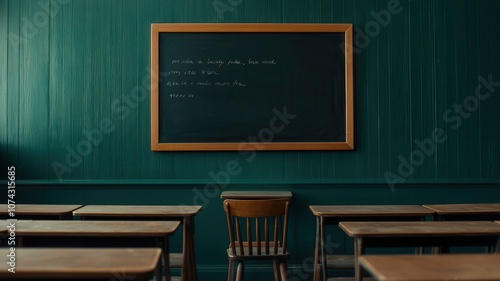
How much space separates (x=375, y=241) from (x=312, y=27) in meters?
2.26

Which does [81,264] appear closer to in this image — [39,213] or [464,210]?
[39,213]

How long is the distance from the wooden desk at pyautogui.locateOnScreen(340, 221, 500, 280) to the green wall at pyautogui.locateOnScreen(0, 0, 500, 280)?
167cm

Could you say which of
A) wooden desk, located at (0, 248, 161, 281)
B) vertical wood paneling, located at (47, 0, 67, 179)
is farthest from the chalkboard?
wooden desk, located at (0, 248, 161, 281)

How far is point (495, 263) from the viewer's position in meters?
A: 1.43

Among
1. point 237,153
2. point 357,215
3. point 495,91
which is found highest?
point 495,91

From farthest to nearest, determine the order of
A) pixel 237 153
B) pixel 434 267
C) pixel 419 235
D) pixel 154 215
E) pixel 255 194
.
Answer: pixel 237 153 → pixel 255 194 → pixel 154 215 → pixel 419 235 → pixel 434 267

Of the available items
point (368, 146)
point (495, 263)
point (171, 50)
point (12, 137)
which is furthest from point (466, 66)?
point (12, 137)

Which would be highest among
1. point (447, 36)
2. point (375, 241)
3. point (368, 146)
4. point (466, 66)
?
point (447, 36)

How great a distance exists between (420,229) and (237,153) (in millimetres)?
2005

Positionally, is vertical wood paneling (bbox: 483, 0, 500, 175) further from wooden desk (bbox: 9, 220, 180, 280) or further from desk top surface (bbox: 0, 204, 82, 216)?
desk top surface (bbox: 0, 204, 82, 216)

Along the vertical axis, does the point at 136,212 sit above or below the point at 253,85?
below

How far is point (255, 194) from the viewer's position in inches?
140

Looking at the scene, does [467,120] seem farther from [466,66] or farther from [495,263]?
[495,263]

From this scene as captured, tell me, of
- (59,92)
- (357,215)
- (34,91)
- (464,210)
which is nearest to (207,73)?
(59,92)
